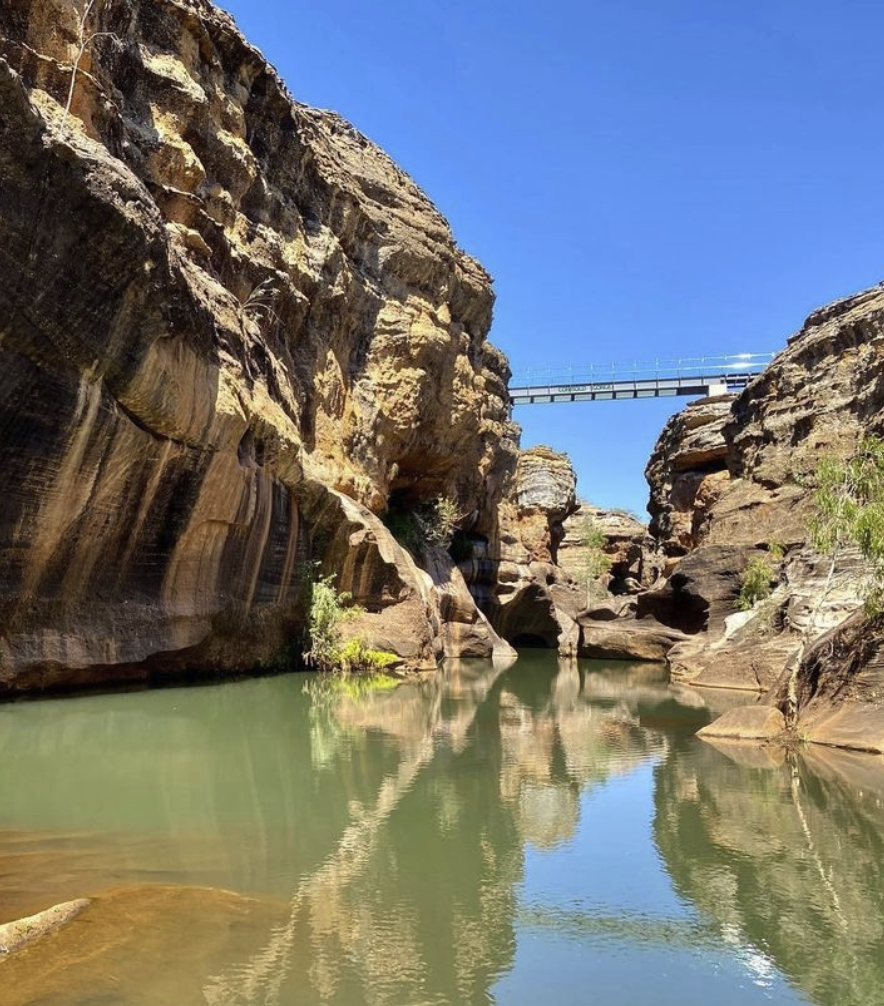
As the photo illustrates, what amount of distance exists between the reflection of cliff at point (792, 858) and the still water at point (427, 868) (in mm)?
28

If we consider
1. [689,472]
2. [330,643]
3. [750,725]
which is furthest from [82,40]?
[689,472]

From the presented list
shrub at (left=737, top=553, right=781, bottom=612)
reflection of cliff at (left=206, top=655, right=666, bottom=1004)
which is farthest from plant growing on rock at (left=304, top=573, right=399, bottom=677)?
shrub at (left=737, top=553, right=781, bottom=612)

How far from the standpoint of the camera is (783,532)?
34688 millimetres

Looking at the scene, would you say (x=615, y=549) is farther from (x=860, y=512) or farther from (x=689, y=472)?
(x=860, y=512)

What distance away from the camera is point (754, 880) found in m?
6.74

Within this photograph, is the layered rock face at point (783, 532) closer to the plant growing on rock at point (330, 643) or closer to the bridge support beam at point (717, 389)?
the bridge support beam at point (717, 389)

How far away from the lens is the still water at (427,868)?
4656 mm

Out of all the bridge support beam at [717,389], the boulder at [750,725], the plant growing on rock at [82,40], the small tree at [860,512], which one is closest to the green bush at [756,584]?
the small tree at [860,512]

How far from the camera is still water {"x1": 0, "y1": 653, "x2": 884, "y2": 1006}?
4656 mm

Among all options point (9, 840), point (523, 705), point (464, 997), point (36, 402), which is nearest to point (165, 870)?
point (9, 840)

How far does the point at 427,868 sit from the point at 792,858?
10.6ft

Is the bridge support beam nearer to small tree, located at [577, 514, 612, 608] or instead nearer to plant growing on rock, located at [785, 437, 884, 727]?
small tree, located at [577, 514, 612, 608]

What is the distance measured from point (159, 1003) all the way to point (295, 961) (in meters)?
0.86

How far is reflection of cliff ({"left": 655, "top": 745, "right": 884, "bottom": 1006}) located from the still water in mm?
28
